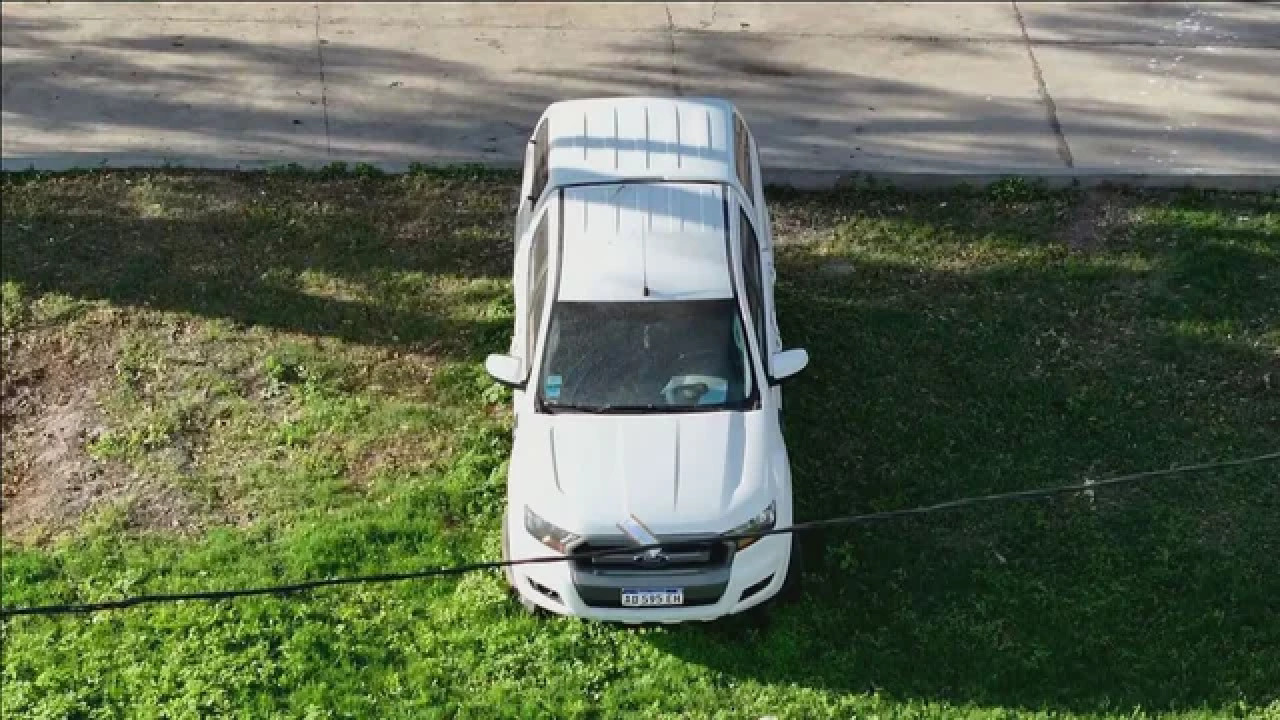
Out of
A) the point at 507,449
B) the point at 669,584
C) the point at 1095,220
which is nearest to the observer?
the point at 669,584

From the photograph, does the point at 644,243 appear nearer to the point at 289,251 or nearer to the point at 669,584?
the point at 669,584

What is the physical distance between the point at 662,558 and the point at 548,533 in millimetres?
651

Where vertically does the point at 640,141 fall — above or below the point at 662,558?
above

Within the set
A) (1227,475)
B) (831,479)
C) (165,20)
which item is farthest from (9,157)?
(1227,475)

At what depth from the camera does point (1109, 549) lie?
30.7 ft

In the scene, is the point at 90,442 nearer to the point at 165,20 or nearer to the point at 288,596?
the point at 288,596

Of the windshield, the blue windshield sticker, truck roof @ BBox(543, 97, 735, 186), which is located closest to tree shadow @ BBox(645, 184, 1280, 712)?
the windshield

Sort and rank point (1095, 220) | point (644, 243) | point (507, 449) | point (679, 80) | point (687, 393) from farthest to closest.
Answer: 1. point (679, 80)
2. point (1095, 220)
3. point (507, 449)
4. point (644, 243)
5. point (687, 393)

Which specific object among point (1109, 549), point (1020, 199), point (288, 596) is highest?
point (1020, 199)

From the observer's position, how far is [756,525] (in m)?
8.50

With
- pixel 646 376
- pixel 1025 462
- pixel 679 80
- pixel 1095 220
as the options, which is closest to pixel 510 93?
pixel 679 80

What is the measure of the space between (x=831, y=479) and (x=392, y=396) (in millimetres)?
3149

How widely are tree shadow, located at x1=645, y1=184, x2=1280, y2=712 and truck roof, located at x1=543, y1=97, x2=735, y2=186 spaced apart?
1.66 meters

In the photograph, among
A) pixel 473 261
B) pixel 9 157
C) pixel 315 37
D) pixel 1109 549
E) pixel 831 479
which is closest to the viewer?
pixel 1109 549
